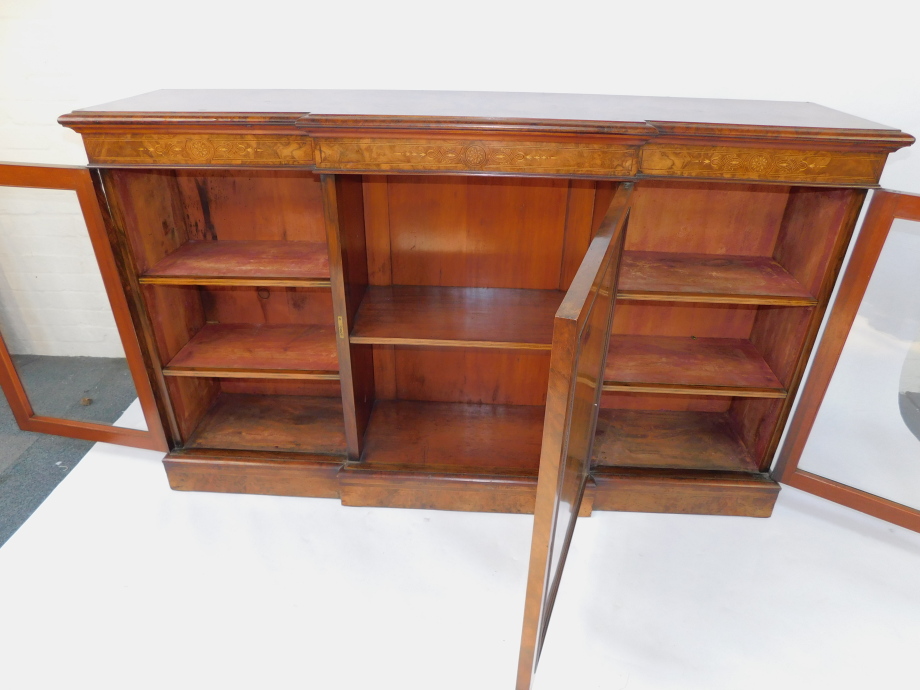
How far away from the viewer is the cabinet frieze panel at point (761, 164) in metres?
1.40

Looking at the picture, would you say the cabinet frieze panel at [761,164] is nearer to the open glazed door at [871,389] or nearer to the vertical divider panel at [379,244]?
the open glazed door at [871,389]

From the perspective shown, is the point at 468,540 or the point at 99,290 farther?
the point at 99,290

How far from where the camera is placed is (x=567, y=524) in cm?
149

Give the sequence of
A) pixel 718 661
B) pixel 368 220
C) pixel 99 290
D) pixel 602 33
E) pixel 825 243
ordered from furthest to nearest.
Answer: pixel 99 290 → pixel 368 220 → pixel 602 33 → pixel 825 243 → pixel 718 661

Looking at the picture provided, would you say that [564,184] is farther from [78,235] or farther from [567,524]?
[78,235]

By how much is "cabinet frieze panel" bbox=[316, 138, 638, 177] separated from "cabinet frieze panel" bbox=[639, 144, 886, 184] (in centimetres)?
8

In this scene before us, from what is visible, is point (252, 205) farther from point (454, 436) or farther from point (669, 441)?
point (669, 441)

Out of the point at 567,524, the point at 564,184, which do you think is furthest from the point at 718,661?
the point at 564,184

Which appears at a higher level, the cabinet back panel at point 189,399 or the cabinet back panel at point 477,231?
the cabinet back panel at point 477,231

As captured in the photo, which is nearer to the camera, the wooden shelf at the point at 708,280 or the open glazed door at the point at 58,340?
the wooden shelf at the point at 708,280

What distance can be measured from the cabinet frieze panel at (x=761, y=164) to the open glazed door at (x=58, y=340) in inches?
62.9

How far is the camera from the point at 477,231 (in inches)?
75.5

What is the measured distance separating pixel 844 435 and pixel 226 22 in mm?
2395

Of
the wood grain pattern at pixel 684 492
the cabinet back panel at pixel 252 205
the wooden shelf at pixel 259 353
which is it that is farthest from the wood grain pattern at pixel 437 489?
the cabinet back panel at pixel 252 205
